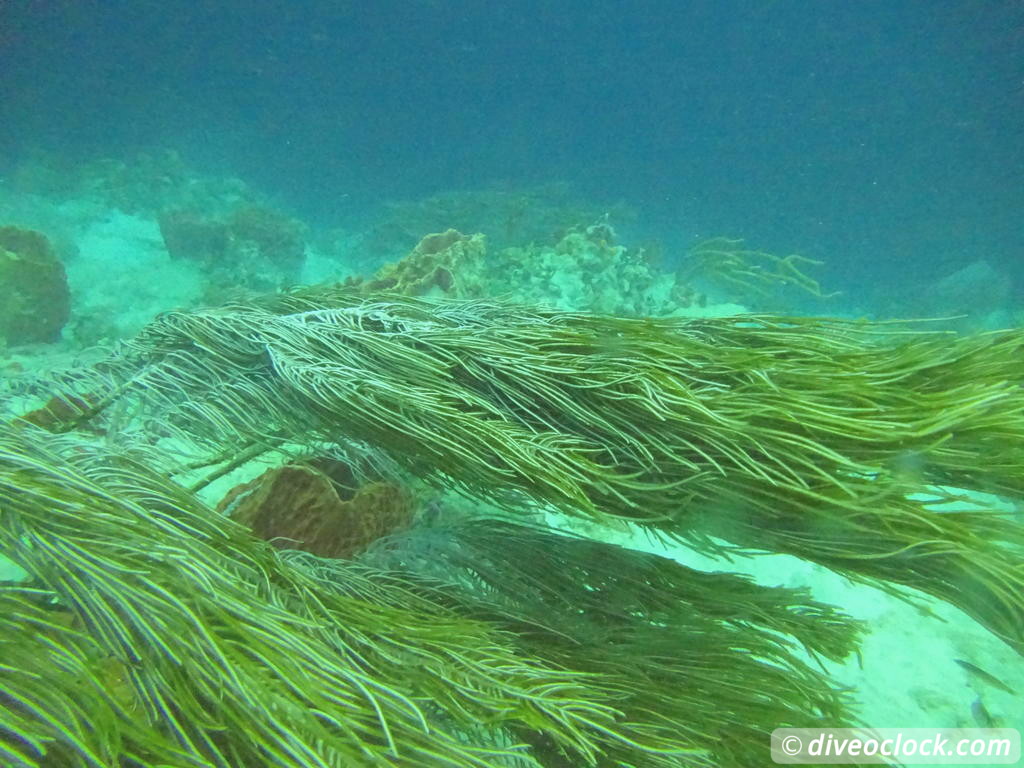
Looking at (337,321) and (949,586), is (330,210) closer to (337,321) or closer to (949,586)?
(337,321)

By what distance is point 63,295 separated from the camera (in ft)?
27.3

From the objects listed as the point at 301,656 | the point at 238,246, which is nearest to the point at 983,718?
the point at 301,656

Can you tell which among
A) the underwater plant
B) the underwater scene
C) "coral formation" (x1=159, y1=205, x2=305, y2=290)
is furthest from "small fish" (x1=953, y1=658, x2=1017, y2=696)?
"coral formation" (x1=159, y1=205, x2=305, y2=290)

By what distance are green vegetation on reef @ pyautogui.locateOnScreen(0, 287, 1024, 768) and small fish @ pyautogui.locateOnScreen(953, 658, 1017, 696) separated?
1.93 m

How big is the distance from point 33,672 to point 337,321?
6.36 feet

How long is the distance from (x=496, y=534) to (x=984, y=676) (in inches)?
137

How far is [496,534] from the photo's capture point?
298 centimetres

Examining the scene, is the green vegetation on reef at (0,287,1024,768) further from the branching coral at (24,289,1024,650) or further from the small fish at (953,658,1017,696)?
the small fish at (953,658,1017,696)


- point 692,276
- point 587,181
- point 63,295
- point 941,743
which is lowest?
point 941,743

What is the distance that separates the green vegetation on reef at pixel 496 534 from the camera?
5.27ft

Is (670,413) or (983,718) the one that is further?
(983,718)

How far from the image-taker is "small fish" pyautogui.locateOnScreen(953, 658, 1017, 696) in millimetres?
3502

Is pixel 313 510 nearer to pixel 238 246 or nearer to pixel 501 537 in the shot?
pixel 501 537

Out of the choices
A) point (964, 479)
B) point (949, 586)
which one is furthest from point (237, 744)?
point (964, 479)
